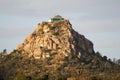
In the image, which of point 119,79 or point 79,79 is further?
point 119,79

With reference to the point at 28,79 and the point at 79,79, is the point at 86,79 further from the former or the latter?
the point at 28,79

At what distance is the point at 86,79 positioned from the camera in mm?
166250

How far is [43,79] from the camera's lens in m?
170

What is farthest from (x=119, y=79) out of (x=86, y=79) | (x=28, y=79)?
(x=28, y=79)

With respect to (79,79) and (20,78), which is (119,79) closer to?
(79,79)

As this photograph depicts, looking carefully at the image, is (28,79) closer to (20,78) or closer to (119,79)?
(20,78)

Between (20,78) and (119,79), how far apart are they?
3987 centimetres

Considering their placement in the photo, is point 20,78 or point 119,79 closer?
point 20,78

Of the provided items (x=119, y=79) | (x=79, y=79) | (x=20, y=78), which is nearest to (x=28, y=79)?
(x=20, y=78)

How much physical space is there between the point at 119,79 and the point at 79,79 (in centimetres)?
2053

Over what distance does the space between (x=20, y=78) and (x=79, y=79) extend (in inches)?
802

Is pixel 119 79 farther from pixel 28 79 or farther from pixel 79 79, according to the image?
pixel 28 79

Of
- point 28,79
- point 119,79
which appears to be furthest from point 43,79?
point 119,79

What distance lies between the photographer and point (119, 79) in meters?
180
